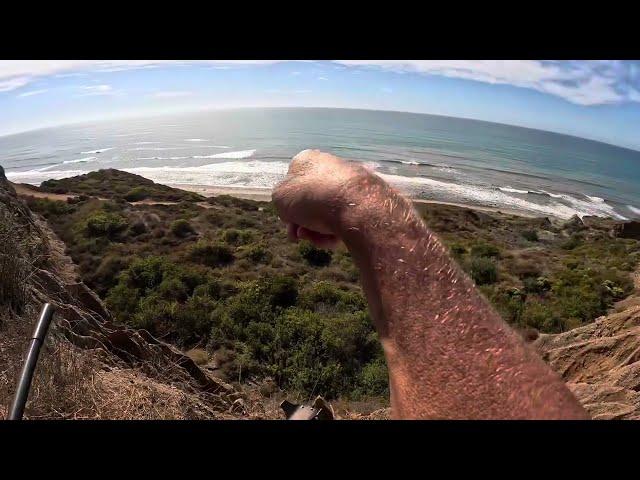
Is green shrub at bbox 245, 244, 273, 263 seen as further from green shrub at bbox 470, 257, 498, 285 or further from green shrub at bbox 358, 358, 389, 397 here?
green shrub at bbox 358, 358, 389, 397

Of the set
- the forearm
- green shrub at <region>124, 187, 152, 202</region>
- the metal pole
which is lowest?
green shrub at <region>124, 187, 152, 202</region>

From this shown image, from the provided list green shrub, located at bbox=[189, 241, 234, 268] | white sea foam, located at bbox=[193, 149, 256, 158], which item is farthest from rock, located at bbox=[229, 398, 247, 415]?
white sea foam, located at bbox=[193, 149, 256, 158]

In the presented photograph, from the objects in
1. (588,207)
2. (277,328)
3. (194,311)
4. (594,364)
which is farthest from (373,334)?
(588,207)

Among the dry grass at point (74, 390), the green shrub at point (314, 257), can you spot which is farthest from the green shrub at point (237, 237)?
the dry grass at point (74, 390)

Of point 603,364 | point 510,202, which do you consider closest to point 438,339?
point 603,364

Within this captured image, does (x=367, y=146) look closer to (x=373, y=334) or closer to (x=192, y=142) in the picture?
(x=192, y=142)

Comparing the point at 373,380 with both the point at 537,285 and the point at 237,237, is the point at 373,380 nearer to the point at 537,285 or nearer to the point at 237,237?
the point at 537,285
